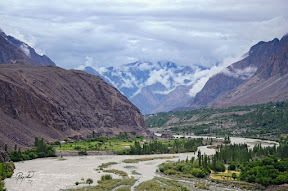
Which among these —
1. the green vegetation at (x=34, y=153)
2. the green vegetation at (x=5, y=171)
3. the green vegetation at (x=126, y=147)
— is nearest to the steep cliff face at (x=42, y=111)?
the green vegetation at (x=34, y=153)

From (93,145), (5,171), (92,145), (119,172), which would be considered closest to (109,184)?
(119,172)

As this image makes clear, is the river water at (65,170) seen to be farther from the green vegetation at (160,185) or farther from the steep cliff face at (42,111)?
the steep cliff face at (42,111)

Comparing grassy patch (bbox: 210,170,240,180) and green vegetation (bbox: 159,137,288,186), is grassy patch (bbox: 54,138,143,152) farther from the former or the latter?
grassy patch (bbox: 210,170,240,180)

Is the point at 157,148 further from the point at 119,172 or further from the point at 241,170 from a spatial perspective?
the point at 241,170

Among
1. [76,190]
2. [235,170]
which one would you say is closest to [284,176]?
[235,170]

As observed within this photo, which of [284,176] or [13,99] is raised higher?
[13,99]

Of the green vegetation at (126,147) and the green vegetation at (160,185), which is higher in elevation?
the green vegetation at (126,147)

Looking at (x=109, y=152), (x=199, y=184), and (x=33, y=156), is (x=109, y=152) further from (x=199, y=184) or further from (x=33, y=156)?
(x=199, y=184)
